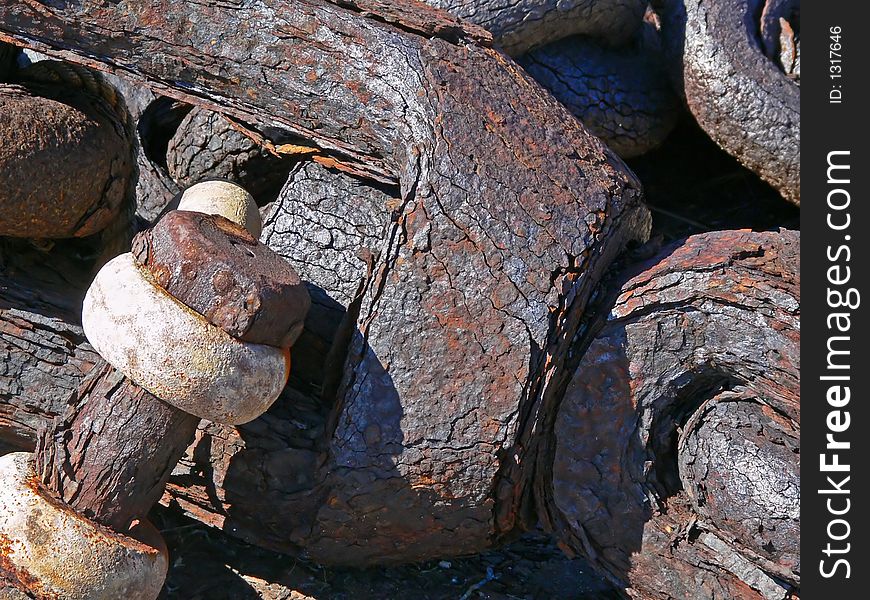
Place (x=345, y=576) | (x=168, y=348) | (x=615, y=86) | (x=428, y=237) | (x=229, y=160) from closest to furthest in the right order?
(x=168, y=348), (x=428, y=237), (x=345, y=576), (x=229, y=160), (x=615, y=86)

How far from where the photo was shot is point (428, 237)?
174 cm

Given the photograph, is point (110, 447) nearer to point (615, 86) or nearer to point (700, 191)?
point (615, 86)

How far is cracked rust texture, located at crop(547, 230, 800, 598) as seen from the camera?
1.67m

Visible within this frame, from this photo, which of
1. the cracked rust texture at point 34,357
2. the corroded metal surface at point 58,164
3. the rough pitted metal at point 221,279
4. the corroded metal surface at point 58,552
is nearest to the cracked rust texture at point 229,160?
the corroded metal surface at point 58,164

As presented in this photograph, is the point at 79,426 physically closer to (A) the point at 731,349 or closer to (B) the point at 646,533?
(B) the point at 646,533

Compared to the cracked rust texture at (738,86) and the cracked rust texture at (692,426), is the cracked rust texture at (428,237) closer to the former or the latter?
the cracked rust texture at (692,426)

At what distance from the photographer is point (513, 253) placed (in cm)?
174

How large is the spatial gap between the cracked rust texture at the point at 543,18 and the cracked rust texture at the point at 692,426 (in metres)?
0.87

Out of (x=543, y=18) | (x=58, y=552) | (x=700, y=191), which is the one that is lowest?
(x=58, y=552)

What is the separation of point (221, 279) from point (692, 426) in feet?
2.91

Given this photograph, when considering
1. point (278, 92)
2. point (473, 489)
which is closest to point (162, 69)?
point (278, 92)

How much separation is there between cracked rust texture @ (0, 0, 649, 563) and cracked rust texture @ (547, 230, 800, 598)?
0.09 m

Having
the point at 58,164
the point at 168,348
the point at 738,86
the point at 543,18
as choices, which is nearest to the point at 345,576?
the point at 168,348

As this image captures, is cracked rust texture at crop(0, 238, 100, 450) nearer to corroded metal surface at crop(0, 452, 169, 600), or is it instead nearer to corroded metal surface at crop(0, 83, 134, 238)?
corroded metal surface at crop(0, 83, 134, 238)
